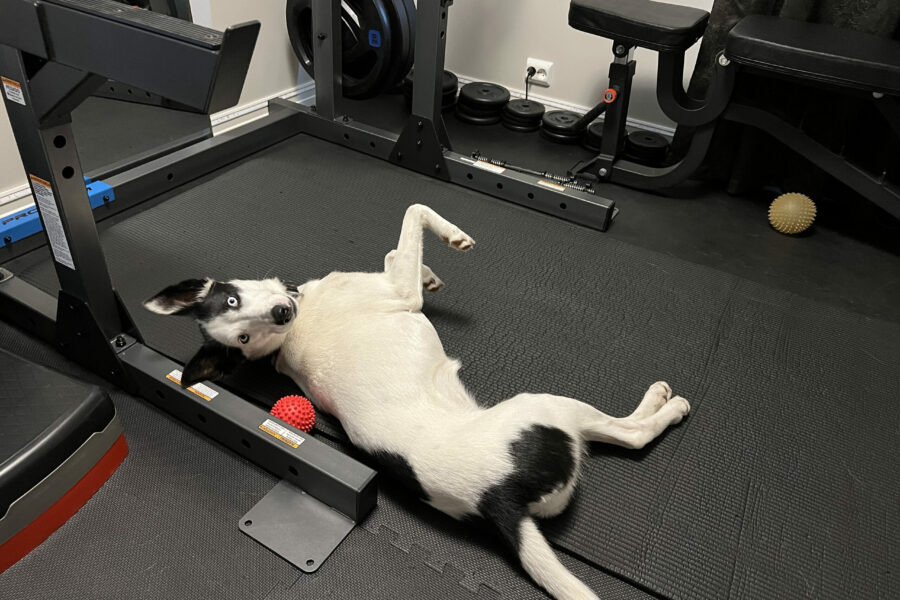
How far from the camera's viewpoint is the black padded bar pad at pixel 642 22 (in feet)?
7.73

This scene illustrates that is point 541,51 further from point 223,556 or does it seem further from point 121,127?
point 223,556

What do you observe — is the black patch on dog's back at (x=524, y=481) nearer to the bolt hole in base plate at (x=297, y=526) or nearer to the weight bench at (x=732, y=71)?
the bolt hole in base plate at (x=297, y=526)

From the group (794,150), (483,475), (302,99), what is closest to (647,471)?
(483,475)

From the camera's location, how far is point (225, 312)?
1.42 m

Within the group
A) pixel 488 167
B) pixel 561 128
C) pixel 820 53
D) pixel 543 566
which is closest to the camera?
pixel 543 566

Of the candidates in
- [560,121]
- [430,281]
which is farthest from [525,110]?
[430,281]

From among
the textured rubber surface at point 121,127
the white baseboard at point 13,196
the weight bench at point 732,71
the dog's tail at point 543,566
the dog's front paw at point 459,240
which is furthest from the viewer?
the textured rubber surface at point 121,127

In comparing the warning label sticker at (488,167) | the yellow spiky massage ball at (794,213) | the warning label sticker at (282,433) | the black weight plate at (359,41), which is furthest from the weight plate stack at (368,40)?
the warning label sticker at (282,433)

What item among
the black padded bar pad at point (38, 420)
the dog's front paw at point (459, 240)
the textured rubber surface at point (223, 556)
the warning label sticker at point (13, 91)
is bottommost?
the textured rubber surface at point (223, 556)

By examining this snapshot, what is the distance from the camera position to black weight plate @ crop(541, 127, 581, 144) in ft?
10.2

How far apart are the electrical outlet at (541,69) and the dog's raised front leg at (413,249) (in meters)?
1.86

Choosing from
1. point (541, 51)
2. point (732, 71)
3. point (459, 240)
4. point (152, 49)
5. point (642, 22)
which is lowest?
point (459, 240)

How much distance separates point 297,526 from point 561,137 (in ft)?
7.69

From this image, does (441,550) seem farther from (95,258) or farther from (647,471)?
(95,258)
